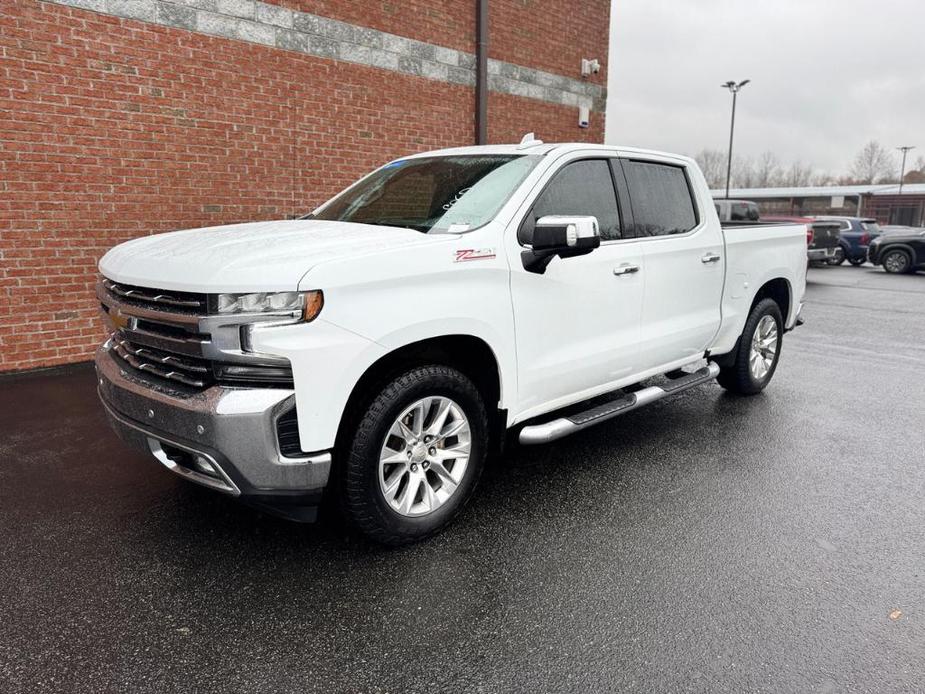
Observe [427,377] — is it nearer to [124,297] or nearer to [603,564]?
[603,564]

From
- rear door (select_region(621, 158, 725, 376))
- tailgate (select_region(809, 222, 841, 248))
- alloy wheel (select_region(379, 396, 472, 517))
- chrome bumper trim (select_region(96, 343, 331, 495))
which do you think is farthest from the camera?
tailgate (select_region(809, 222, 841, 248))

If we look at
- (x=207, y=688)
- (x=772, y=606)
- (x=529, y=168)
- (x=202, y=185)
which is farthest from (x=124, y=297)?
(x=202, y=185)

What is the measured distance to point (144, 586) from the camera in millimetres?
3012

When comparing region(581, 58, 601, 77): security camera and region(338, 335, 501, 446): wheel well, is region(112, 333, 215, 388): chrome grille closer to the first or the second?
region(338, 335, 501, 446): wheel well

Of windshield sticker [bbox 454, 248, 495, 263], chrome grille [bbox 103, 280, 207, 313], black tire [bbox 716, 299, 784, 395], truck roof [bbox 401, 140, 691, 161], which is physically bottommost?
black tire [bbox 716, 299, 784, 395]

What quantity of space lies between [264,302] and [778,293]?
16.0 feet

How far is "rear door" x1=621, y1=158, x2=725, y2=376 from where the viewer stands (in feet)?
14.8

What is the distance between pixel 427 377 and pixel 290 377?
2.29 feet

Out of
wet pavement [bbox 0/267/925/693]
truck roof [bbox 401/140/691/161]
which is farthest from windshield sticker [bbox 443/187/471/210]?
wet pavement [bbox 0/267/925/693]

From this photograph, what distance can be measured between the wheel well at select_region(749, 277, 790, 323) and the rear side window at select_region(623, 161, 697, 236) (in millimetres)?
1249

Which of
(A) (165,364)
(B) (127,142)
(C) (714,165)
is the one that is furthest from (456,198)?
(C) (714,165)

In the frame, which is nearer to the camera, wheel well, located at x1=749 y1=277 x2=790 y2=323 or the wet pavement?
the wet pavement

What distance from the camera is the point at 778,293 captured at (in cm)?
608

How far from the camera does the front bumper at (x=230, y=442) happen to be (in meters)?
2.72
